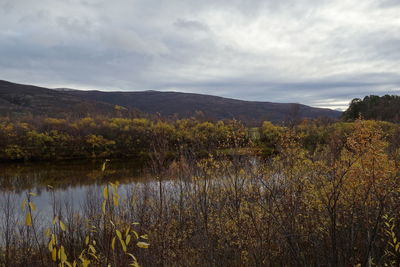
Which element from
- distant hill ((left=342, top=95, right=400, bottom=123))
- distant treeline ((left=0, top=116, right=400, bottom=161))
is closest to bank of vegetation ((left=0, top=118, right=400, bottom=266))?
distant treeline ((left=0, top=116, right=400, bottom=161))

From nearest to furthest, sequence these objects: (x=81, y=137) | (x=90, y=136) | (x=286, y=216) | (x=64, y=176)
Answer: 1. (x=286, y=216)
2. (x=64, y=176)
3. (x=81, y=137)
4. (x=90, y=136)

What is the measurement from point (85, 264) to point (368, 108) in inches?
3456

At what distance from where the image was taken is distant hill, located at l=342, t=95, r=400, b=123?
219 ft

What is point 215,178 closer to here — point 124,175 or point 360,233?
point 360,233

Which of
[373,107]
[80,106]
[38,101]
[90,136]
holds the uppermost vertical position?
[373,107]

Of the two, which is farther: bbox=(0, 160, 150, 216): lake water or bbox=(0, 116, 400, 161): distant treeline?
bbox=(0, 116, 400, 161): distant treeline

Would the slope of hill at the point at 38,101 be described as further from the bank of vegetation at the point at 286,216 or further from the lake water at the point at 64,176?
the bank of vegetation at the point at 286,216

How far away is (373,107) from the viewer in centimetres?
7569

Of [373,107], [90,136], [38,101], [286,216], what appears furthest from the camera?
[38,101]

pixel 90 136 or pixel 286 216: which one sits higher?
pixel 286 216

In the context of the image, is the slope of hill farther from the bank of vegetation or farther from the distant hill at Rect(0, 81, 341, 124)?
the bank of vegetation

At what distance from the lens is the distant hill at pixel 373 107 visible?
219 ft

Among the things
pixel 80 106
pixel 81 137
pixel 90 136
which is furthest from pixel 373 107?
pixel 80 106

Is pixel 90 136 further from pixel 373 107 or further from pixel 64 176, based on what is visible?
pixel 373 107
